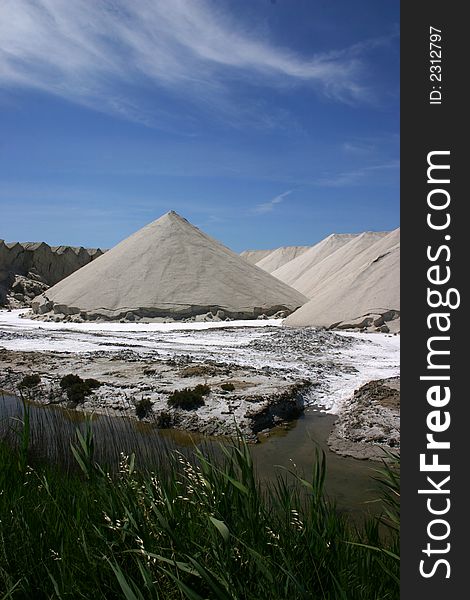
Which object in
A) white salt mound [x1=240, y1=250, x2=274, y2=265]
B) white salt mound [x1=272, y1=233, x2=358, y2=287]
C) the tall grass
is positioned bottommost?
the tall grass

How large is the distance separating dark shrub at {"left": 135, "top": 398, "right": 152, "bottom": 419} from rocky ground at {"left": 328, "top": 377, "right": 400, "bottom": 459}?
3655 mm

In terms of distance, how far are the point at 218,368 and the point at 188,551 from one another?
35.3 ft

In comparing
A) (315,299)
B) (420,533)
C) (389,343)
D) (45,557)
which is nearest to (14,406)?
(45,557)

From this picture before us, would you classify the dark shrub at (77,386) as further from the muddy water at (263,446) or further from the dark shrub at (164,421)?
the dark shrub at (164,421)

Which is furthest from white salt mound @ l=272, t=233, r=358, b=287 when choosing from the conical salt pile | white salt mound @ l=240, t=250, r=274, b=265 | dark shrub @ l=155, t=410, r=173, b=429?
dark shrub @ l=155, t=410, r=173, b=429

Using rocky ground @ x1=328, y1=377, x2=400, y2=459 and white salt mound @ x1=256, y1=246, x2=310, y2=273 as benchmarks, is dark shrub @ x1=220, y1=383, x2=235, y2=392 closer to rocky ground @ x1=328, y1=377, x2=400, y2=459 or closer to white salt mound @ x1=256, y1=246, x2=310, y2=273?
rocky ground @ x1=328, y1=377, x2=400, y2=459

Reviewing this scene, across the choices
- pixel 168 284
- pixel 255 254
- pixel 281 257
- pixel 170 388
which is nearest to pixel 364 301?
pixel 168 284

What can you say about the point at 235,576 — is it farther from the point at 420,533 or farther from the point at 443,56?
the point at 443,56

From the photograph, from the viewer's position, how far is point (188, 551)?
2291 millimetres

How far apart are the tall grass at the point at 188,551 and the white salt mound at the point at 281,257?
94.7 m

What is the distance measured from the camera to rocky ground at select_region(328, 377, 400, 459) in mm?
7617

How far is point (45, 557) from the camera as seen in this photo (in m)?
2.53

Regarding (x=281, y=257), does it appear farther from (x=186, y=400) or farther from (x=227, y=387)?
(x=186, y=400)

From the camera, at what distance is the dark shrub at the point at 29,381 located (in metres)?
11.0
